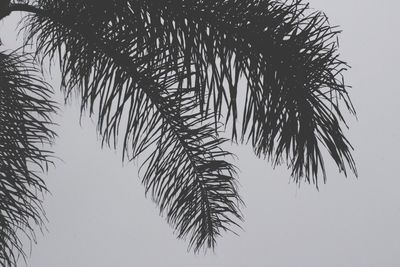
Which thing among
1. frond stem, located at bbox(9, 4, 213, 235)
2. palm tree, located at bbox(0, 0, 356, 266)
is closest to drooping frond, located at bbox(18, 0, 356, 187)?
palm tree, located at bbox(0, 0, 356, 266)

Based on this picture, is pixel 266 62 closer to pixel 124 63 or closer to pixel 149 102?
pixel 124 63

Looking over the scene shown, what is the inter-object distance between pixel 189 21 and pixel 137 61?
0.35 meters

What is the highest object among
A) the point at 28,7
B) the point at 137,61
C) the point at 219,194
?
the point at 28,7

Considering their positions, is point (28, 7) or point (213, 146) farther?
point (213, 146)

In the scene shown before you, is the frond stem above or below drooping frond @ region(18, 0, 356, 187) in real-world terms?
above

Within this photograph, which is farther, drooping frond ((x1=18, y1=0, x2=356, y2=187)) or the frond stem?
the frond stem

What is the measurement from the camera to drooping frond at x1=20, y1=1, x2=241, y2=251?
138 cm

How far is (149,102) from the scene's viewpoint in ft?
5.91

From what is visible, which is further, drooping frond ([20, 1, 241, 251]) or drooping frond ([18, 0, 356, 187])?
drooping frond ([20, 1, 241, 251])

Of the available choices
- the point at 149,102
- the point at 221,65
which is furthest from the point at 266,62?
the point at 149,102

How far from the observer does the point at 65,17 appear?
149cm

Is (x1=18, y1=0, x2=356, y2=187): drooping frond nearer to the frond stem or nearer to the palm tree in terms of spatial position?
the palm tree

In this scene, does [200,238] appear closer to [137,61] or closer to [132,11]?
[137,61]

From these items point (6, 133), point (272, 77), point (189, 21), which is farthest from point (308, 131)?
point (6, 133)
